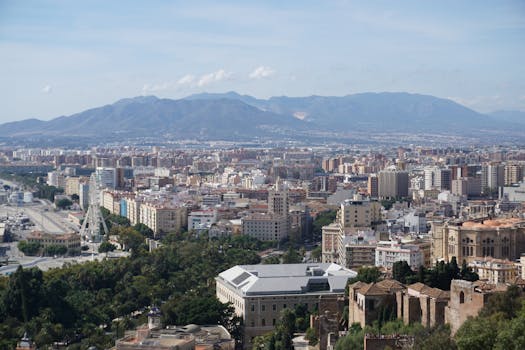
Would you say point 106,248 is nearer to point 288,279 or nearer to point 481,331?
point 288,279

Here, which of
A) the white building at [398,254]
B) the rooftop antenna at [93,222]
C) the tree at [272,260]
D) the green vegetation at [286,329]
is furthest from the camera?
the rooftop antenna at [93,222]

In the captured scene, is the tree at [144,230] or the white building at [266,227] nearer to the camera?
the white building at [266,227]

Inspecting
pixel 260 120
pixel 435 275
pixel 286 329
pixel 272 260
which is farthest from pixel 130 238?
pixel 260 120

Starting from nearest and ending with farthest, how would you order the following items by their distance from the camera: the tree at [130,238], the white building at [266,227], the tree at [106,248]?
1. the tree at [106,248]
2. the tree at [130,238]
3. the white building at [266,227]

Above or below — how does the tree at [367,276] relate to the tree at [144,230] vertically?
above

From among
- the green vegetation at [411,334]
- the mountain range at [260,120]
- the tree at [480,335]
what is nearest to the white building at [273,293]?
the green vegetation at [411,334]

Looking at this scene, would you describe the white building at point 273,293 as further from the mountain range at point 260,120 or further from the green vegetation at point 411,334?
the mountain range at point 260,120

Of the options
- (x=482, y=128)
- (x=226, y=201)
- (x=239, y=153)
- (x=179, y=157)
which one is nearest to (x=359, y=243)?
(x=226, y=201)
